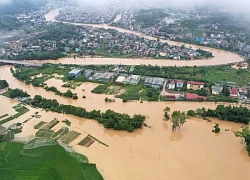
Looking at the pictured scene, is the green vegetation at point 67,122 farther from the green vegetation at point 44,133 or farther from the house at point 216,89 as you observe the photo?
the house at point 216,89

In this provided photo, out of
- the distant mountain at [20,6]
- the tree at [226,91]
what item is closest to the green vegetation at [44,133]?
the tree at [226,91]

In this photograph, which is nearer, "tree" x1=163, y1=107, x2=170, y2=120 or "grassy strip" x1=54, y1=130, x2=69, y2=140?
"grassy strip" x1=54, y1=130, x2=69, y2=140

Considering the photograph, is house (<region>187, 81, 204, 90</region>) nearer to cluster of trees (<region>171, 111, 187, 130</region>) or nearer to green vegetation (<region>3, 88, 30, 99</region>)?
cluster of trees (<region>171, 111, 187, 130</region>)

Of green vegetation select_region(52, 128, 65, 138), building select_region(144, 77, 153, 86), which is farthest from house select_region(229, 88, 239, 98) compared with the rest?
green vegetation select_region(52, 128, 65, 138)

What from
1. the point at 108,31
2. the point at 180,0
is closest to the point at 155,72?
the point at 108,31

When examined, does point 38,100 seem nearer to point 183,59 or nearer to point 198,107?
point 198,107
